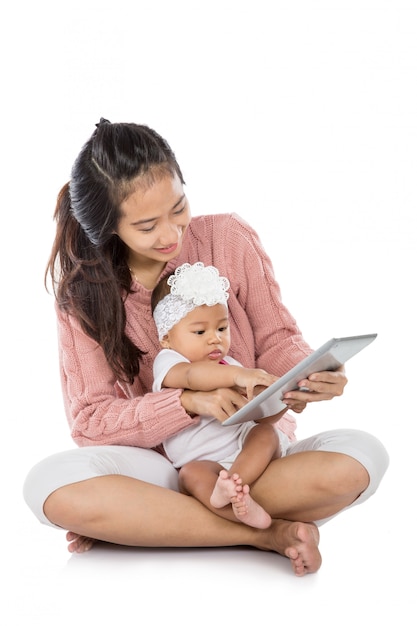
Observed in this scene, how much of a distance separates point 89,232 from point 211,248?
1.19 feet

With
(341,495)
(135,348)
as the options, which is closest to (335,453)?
(341,495)

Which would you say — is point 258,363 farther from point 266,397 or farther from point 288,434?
point 266,397

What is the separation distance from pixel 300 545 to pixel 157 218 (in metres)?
0.83

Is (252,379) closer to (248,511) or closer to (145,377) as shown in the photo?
(248,511)

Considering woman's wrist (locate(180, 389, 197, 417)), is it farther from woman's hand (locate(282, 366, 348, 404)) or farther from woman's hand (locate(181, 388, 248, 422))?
woman's hand (locate(282, 366, 348, 404))

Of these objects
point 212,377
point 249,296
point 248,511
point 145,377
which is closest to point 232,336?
point 249,296

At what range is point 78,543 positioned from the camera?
249 cm

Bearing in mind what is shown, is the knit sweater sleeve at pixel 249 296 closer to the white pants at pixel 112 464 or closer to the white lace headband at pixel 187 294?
the white lace headband at pixel 187 294

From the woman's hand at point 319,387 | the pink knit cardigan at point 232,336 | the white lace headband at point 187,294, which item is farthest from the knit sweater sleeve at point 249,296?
the woman's hand at point 319,387

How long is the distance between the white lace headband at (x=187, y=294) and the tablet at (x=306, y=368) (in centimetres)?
33

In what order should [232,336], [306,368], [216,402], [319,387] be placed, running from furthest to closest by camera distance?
[232,336] < [216,402] < [319,387] < [306,368]

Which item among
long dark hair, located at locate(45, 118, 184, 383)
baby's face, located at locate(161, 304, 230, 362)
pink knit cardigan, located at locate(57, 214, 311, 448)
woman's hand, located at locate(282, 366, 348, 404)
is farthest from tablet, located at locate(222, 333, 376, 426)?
long dark hair, located at locate(45, 118, 184, 383)

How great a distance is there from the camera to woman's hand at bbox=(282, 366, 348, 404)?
2248 millimetres

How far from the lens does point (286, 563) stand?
2301mm
